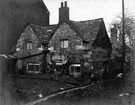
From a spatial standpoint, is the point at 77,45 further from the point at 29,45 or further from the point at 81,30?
the point at 29,45

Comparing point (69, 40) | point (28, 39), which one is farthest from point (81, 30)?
point (28, 39)

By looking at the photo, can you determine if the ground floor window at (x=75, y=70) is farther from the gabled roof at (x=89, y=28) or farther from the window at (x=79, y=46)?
the gabled roof at (x=89, y=28)

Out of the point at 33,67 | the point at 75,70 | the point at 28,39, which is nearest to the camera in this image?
the point at 75,70

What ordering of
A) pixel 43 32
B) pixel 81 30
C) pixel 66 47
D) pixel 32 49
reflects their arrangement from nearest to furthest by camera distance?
pixel 66 47
pixel 81 30
pixel 32 49
pixel 43 32

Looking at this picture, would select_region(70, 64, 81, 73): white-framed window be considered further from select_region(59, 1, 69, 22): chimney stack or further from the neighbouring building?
the neighbouring building

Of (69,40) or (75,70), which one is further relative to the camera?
(69,40)

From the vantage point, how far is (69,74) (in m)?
19.7

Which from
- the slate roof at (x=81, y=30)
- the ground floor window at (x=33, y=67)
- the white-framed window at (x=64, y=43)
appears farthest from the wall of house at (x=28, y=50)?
the white-framed window at (x=64, y=43)

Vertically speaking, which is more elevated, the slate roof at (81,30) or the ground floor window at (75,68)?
the slate roof at (81,30)

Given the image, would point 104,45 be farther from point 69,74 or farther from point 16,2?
point 16,2

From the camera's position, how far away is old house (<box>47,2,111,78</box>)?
18.8m

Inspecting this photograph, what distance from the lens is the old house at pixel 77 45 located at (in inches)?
741

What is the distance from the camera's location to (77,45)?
19234mm

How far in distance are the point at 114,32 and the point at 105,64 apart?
51.2 ft
